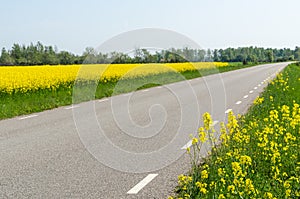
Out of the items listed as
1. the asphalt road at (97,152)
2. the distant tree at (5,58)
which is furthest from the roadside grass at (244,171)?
the distant tree at (5,58)

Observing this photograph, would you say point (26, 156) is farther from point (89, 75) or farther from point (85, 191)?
point (89, 75)

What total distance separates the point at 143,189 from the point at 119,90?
566 inches

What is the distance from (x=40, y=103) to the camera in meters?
14.3

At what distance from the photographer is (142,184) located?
5.20 metres

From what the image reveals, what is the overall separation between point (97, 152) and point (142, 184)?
1.89 metres

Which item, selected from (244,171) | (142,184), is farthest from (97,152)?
(244,171)

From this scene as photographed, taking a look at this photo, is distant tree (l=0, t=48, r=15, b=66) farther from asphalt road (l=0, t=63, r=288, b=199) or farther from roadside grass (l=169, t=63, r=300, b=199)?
roadside grass (l=169, t=63, r=300, b=199)

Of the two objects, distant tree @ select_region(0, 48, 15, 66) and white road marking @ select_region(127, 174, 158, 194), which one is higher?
distant tree @ select_region(0, 48, 15, 66)

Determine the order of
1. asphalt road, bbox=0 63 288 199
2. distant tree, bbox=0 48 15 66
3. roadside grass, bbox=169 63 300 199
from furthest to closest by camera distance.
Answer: distant tree, bbox=0 48 15 66, asphalt road, bbox=0 63 288 199, roadside grass, bbox=169 63 300 199

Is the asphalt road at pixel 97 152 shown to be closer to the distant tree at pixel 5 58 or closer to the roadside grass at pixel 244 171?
the roadside grass at pixel 244 171

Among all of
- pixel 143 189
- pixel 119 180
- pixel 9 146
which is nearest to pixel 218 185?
pixel 143 189

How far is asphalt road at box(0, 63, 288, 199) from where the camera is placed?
16.6 feet

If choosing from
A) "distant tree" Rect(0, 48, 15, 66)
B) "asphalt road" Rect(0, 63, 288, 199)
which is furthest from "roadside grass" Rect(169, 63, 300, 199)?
"distant tree" Rect(0, 48, 15, 66)

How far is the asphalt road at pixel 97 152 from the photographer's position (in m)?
5.07
